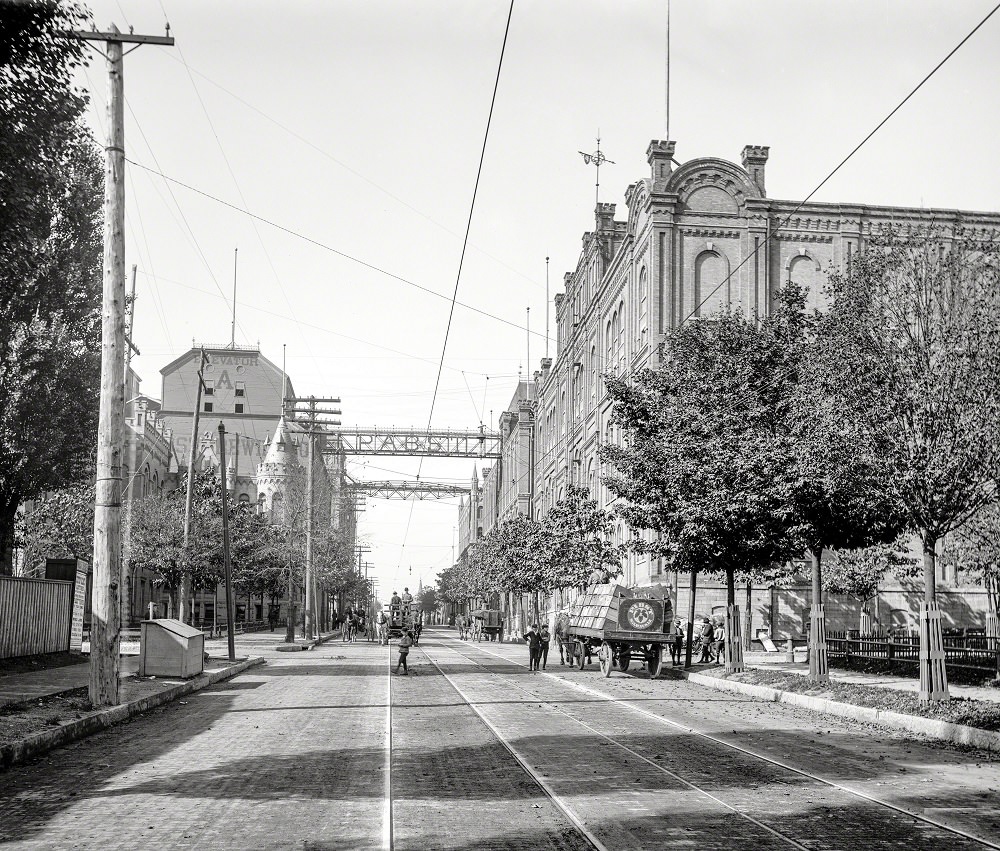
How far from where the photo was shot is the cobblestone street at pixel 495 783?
798 centimetres

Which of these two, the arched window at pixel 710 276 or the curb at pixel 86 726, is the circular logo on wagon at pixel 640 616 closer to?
the curb at pixel 86 726

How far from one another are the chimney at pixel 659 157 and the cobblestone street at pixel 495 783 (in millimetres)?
30458

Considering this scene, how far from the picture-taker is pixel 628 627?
27922 millimetres

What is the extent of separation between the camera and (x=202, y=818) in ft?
27.7

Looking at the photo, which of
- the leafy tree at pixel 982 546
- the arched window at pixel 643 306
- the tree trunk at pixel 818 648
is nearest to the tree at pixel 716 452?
the tree trunk at pixel 818 648

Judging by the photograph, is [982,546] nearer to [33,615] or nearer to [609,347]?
[609,347]

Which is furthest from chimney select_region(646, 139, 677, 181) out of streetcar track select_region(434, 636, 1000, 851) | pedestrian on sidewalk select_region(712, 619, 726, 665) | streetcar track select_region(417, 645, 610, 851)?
streetcar track select_region(417, 645, 610, 851)

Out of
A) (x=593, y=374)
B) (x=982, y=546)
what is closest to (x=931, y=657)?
(x=982, y=546)

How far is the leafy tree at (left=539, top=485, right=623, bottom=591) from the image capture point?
44.9 meters

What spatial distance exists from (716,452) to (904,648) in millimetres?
5744

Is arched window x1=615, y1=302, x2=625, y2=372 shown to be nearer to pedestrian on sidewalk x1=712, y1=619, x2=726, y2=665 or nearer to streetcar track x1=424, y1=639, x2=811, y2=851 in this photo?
pedestrian on sidewalk x1=712, y1=619, x2=726, y2=665

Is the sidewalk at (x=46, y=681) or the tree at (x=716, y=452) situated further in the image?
the tree at (x=716, y=452)

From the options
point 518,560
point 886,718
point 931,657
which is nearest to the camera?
point 886,718

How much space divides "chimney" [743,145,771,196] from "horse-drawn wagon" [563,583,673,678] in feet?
73.3
